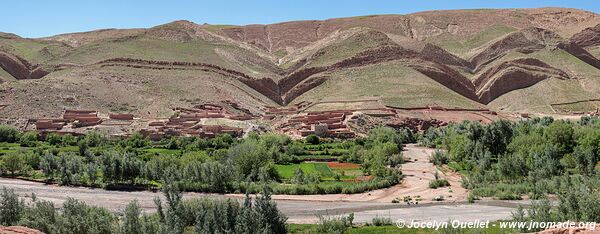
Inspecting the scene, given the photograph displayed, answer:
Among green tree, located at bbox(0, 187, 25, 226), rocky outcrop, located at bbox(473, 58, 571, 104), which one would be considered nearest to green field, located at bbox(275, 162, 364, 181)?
green tree, located at bbox(0, 187, 25, 226)

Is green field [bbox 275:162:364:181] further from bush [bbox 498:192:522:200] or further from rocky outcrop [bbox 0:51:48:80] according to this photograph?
rocky outcrop [bbox 0:51:48:80]

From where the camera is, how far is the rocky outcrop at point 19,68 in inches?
3927

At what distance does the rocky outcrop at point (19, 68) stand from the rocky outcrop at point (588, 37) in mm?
106304

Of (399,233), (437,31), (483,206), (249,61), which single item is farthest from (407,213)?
(437,31)

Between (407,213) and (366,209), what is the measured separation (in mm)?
2707

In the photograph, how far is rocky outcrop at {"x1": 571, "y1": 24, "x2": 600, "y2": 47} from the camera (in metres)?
123

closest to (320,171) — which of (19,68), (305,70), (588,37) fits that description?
(305,70)

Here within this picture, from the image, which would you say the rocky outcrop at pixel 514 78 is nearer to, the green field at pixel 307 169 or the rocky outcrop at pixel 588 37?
the rocky outcrop at pixel 588 37

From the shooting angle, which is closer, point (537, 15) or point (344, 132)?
point (344, 132)

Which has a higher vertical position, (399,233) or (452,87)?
(452,87)

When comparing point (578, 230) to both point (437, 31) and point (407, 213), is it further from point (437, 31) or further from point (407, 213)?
point (437, 31)

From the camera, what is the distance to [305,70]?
104438 mm

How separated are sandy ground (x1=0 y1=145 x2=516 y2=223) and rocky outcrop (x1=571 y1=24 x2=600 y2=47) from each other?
305ft

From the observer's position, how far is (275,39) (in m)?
147
